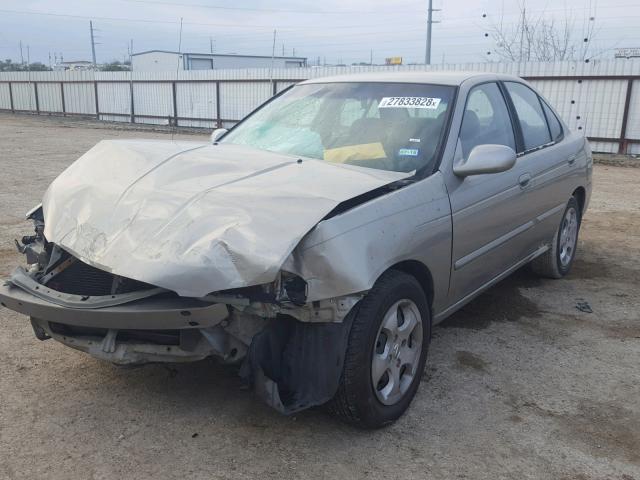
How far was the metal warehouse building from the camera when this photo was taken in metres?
45.5

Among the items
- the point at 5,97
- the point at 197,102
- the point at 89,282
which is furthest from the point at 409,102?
the point at 5,97

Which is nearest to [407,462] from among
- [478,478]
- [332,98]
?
[478,478]

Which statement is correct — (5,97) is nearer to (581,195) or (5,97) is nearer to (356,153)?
(581,195)

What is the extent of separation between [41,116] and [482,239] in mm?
35462

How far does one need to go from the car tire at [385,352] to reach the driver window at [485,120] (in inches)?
43.8

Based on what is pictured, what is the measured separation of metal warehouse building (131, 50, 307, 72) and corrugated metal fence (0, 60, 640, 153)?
11387 mm

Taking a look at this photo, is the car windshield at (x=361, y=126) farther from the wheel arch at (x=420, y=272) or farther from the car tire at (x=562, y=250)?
the car tire at (x=562, y=250)

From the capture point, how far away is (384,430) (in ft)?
9.95

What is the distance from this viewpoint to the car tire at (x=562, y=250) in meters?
5.28

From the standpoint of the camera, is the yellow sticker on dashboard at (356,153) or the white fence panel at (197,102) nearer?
the yellow sticker on dashboard at (356,153)

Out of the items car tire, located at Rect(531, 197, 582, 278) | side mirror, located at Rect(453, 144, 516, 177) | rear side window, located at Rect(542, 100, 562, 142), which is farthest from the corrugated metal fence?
side mirror, located at Rect(453, 144, 516, 177)

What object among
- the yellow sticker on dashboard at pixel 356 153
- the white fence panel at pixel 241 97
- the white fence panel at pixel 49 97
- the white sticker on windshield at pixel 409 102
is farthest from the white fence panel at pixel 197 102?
the yellow sticker on dashboard at pixel 356 153

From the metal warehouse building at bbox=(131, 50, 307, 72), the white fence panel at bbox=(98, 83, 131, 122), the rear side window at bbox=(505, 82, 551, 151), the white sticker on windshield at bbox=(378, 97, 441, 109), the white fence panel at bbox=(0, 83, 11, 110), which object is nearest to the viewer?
the white sticker on windshield at bbox=(378, 97, 441, 109)

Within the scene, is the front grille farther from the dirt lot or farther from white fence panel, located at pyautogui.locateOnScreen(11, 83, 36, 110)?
white fence panel, located at pyautogui.locateOnScreen(11, 83, 36, 110)
